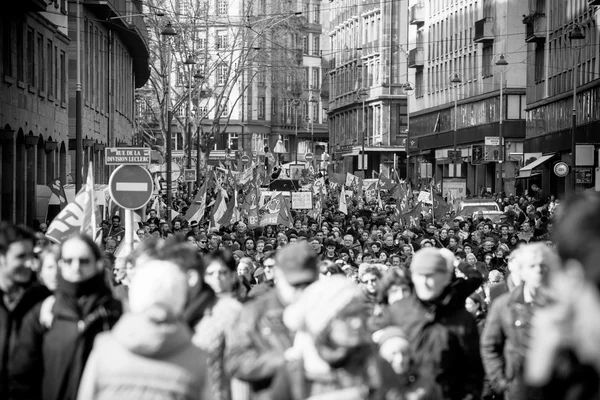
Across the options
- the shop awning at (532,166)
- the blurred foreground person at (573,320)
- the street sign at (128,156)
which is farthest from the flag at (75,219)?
the shop awning at (532,166)

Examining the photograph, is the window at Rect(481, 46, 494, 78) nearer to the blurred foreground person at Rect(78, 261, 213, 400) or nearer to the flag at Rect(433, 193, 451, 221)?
the flag at Rect(433, 193, 451, 221)

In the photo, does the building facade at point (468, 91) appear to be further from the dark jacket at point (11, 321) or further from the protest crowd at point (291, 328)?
the dark jacket at point (11, 321)

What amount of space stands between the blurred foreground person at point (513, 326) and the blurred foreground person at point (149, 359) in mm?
2824

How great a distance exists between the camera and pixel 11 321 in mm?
7406

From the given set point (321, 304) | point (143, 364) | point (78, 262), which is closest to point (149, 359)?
point (143, 364)

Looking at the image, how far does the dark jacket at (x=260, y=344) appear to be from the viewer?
633 centimetres

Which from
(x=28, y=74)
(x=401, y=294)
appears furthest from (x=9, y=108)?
(x=401, y=294)

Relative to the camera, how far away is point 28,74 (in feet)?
118

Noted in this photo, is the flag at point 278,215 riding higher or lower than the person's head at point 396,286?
lower

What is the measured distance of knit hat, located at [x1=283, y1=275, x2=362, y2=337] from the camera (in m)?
5.77

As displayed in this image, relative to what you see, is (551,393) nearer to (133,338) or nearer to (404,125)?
(133,338)

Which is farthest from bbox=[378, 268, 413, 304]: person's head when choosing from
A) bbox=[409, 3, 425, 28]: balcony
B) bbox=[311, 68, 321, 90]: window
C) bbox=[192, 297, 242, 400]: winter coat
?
bbox=[311, 68, 321, 90]: window

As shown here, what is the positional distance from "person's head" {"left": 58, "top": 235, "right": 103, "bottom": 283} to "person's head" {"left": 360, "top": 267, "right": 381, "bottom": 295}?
4622 millimetres

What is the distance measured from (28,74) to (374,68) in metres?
90.1
